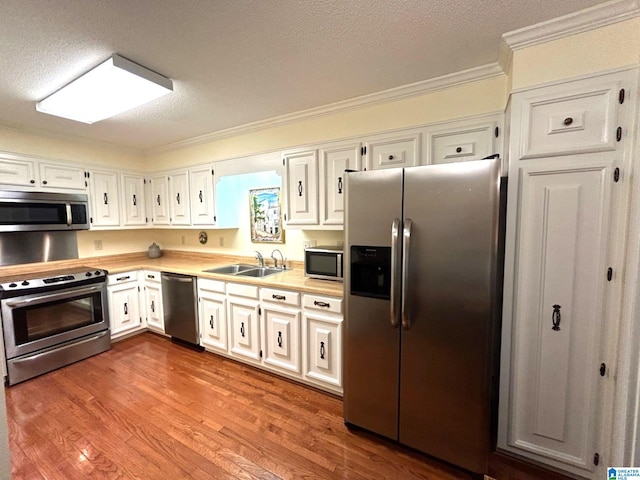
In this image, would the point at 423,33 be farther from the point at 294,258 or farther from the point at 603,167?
the point at 294,258

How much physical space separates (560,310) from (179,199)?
153 inches

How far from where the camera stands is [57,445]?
1833 millimetres

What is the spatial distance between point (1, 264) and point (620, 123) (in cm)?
503

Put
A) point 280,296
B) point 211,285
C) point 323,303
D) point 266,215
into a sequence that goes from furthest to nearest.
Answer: point 266,215, point 211,285, point 280,296, point 323,303

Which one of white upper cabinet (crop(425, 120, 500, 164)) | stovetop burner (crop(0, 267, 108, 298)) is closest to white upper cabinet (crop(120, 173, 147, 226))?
stovetop burner (crop(0, 267, 108, 298))

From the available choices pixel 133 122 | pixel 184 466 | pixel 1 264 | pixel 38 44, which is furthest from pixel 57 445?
pixel 133 122

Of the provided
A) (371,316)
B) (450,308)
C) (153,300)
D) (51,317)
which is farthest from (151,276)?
(450,308)

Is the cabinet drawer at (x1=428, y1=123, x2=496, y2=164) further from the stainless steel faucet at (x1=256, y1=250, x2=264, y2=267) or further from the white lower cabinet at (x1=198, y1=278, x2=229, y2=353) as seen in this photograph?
the white lower cabinet at (x1=198, y1=278, x2=229, y2=353)

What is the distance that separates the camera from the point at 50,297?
271 cm

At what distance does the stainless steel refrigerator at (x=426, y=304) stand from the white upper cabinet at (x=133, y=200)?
3273 mm

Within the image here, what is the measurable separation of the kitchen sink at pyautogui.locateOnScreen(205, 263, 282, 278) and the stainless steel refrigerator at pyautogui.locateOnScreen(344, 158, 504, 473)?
1480 mm

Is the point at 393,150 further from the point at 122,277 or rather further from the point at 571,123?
the point at 122,277

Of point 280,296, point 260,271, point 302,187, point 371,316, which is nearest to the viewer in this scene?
point 371,316

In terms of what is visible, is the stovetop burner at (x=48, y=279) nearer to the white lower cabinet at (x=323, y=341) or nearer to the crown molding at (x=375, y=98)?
the crown molding at (x=375, y=98)
